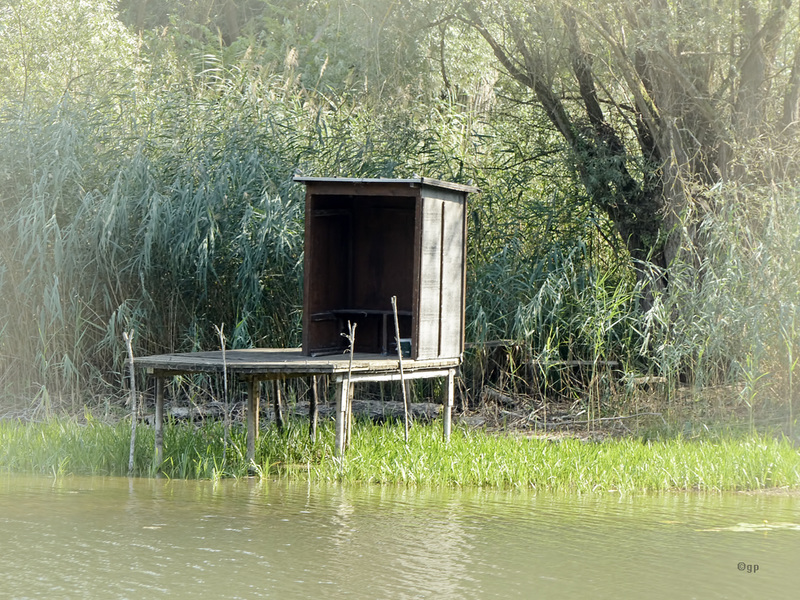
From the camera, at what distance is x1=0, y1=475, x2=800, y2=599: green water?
18.7 feet

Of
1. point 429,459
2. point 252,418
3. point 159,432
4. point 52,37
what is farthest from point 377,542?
point 52,37

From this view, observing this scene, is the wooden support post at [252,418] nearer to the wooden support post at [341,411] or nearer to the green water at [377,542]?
the green water at [377,542]

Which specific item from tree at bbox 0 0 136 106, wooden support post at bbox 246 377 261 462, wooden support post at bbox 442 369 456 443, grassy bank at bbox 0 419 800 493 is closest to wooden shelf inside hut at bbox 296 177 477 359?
wooden support post at bbox 442 369 456 443

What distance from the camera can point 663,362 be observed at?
10.4m

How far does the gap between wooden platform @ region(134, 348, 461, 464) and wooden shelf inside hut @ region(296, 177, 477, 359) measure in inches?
10.4

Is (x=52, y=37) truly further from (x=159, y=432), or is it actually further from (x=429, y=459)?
(x=429, y=459)

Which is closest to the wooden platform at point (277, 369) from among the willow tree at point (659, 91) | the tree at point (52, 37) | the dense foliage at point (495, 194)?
the dense foliage at point (495, 194)

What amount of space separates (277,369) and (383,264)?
2700 mm

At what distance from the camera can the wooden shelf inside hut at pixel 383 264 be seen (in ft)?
30.1

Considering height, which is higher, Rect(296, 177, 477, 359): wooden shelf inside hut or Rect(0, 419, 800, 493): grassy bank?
Rect(296, 177, 477, 359): wooden shelf inside hut

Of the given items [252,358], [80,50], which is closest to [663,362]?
[252,358]

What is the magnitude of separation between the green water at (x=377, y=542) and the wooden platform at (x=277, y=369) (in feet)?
1.86

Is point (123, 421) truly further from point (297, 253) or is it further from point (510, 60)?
point (510, 60)

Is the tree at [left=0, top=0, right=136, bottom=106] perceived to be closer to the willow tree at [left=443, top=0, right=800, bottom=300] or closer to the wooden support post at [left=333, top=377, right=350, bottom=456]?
the willow tree at [left=443, top=0, right=800, bottom=300]
